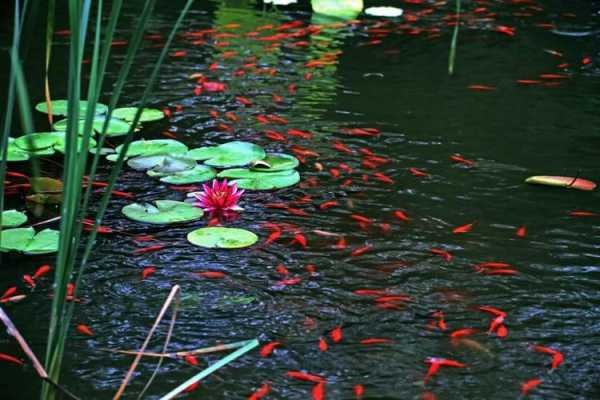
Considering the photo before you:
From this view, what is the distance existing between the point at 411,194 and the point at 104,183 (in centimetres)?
112

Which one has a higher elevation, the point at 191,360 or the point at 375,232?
the point at 375,232

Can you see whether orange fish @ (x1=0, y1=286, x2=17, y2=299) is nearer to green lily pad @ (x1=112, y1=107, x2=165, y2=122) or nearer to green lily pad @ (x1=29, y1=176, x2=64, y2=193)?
green lily pad @ (x1=29, y1=176, x2=64, y2=193)

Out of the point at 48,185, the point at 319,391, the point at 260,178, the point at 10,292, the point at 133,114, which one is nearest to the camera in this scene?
the point at 319,391

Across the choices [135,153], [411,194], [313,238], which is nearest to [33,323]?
[313,238]

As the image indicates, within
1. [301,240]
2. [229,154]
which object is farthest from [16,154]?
[301,240]

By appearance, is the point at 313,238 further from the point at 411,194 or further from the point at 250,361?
the point at 250,361

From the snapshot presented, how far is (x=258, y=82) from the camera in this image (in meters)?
4.38

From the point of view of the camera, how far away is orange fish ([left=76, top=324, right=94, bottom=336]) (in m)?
2.46

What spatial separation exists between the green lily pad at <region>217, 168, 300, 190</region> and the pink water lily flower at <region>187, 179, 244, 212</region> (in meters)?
0.14

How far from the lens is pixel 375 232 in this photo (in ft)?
10.0

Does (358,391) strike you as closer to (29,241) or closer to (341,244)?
(341,244)

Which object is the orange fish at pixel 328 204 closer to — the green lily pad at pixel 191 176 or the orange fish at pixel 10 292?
the green lily pad at pixel 191 176

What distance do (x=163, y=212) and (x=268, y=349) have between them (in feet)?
2.89

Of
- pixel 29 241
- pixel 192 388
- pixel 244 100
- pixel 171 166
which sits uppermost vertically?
pixel 244 100
